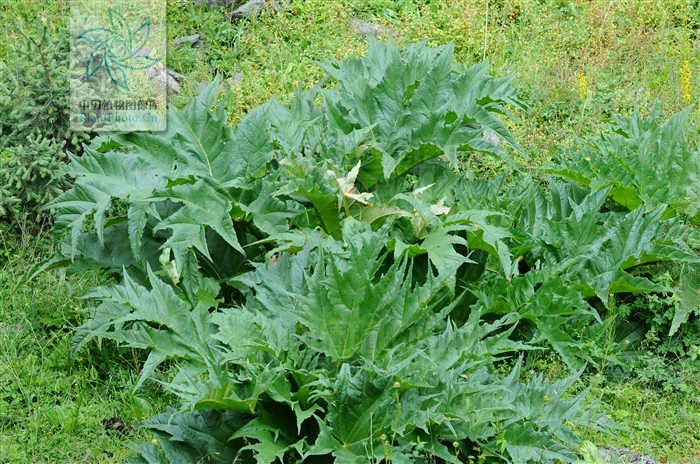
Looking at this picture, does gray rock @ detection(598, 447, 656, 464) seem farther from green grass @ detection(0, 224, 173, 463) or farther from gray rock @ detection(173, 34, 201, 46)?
gray rock @ detection(173, 34, 201, 46)

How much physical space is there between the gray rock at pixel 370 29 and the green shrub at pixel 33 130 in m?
2.94

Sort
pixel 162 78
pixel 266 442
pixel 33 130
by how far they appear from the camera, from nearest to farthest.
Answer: pixel 266 442 → pixel 33 130 → pixel 162 78

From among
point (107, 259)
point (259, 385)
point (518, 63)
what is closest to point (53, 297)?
point (107, 259)

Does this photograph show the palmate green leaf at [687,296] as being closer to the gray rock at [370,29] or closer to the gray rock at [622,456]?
the gray rock at [622,456]

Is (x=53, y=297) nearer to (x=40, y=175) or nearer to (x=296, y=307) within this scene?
(x=40, y=175)

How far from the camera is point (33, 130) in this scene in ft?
18.1

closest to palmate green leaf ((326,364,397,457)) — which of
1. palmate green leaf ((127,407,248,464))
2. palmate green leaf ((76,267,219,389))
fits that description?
palmate green leaf ((127,407,248,464))

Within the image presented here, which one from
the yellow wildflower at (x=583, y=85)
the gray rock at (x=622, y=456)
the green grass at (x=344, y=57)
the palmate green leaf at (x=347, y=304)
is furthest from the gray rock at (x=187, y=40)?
the gray rock at (x=622, y=456)

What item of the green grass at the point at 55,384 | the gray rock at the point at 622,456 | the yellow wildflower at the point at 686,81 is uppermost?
the yellow wildflower at the point at 686,81

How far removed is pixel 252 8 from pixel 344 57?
1.27 meters

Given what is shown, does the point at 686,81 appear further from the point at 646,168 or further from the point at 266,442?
the point at 266,442

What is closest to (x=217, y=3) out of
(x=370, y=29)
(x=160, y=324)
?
(x=370, y=29)

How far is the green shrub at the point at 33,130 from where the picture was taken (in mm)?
5398

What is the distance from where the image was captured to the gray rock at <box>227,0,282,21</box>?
7785 millimetres
